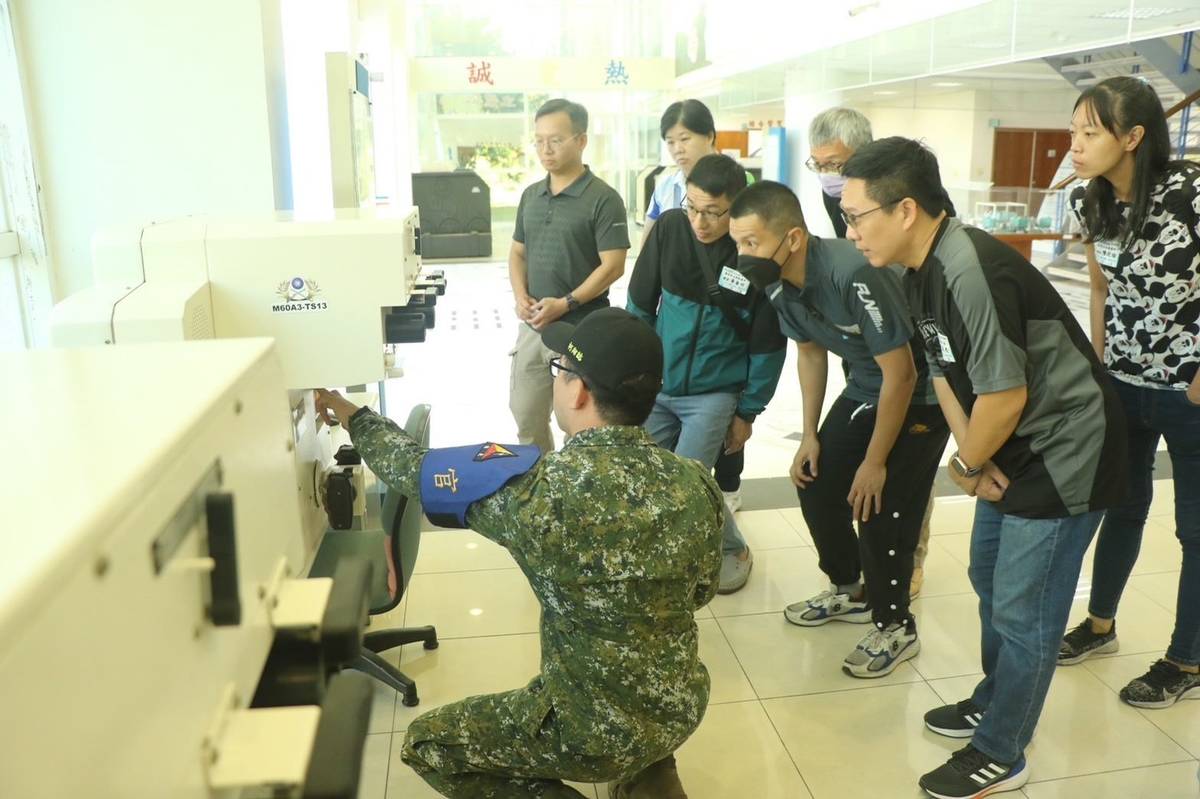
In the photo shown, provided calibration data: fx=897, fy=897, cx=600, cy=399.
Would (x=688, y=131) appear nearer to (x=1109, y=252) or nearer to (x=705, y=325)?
(x=705, y=325)

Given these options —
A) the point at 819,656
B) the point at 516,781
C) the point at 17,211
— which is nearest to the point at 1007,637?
the point at 819,656

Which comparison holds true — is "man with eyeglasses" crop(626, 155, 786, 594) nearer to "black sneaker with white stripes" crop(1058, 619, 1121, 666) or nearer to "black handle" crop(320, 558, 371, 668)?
"black sneaker with white stripes" crop(1058, 619, 1121, 666)

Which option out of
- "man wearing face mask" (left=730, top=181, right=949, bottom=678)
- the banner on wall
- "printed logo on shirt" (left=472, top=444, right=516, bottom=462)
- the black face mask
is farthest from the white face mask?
the banner on wall

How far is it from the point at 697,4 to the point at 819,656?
12770 millimetres

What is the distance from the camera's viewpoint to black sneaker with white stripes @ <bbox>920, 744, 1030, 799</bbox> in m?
2.06

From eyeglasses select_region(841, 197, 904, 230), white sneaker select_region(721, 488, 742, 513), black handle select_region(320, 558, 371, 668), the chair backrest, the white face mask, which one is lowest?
white sneaker select_region(721, 488, 742, 513)

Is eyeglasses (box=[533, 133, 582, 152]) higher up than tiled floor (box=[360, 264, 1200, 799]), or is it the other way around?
eyeglasses (box=[533, 133, 582, 152])

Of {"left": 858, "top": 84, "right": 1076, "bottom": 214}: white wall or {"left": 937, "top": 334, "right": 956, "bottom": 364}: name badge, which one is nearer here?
{"left": 937, "top": 334, "right": 956, "bottom": 364}: name badge

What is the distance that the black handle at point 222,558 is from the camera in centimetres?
64

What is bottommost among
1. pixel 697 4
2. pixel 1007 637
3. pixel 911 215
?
pixel 1007 637

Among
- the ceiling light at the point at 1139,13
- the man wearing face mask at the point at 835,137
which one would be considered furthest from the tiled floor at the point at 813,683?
the ceiling light at the point at 1139,13

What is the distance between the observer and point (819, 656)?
2711 millimetres

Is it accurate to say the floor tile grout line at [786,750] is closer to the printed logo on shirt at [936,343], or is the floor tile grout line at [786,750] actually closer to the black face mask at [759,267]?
the printed logo on shirt at [936,343]

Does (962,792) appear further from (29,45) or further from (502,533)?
(29,45)
